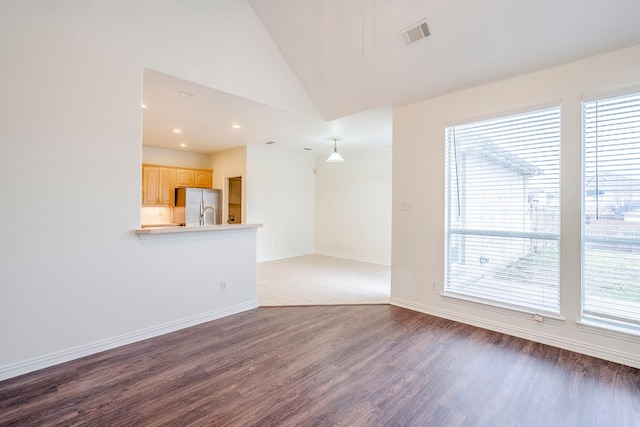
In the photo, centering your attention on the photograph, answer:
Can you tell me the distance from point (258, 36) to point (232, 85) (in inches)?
29.2

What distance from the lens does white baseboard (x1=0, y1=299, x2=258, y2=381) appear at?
7.34ft

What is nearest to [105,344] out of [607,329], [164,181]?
[607,329]

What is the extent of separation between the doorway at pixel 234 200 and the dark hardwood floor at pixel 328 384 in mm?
4431

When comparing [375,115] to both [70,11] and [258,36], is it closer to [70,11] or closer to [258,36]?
[258,36]

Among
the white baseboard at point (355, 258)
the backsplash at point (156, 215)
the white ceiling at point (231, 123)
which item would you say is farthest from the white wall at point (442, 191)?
the backsplash at point (156, 215)

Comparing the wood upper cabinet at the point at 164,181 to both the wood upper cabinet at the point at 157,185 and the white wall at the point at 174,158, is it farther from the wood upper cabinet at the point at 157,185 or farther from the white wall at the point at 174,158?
the white wall at the point at 174,158

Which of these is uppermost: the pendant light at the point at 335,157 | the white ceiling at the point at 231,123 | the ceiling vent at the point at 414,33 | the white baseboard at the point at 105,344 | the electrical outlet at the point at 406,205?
the ceiling vent at the point at 414,33

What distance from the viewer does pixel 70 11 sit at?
241cm

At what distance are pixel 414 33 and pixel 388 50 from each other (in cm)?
33

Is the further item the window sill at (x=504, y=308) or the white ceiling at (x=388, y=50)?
the window sill at (x=504, y=308)

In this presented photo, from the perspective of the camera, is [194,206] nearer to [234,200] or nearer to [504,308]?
[234,200]

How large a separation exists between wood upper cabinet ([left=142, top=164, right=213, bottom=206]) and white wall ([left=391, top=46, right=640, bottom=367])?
5232 mm

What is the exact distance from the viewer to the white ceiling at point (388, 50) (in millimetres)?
2381

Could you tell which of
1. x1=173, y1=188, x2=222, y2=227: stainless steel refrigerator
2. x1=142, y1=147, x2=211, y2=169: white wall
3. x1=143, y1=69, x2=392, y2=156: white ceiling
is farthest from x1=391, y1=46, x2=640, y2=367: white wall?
x1=142, y1=147, x2=211, y2=169: white wall
